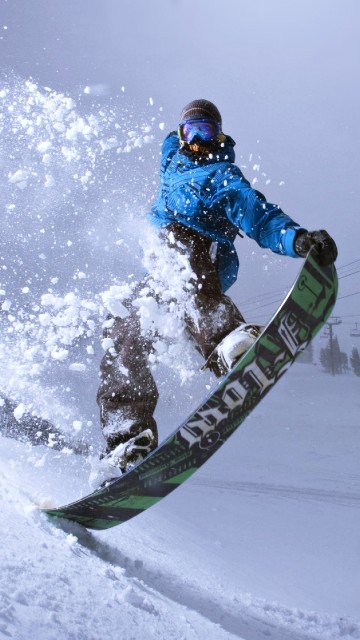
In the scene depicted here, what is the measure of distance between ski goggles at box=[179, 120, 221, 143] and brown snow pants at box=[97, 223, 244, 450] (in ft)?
2.04

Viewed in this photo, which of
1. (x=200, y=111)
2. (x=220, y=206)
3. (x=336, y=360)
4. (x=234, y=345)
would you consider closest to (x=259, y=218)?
(x=220, y=206)

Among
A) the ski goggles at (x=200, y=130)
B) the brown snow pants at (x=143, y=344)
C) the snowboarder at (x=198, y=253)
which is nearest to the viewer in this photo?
A: the snowboarder at (x=198, y=253)

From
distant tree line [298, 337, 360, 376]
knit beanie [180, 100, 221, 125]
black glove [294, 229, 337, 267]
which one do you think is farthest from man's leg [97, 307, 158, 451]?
distant tree line [298, 337, 360, 376]

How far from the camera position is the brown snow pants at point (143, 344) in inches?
108

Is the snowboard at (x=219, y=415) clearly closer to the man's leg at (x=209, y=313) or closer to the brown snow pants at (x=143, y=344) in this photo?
the man's leg at (x=209, y=313)

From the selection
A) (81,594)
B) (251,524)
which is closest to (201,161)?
(81,594)

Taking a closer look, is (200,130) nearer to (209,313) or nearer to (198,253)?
(198,253)

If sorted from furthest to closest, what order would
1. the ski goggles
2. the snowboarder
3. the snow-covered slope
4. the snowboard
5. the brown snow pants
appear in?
the ski goggles
the brown snow pants
the snowboarder
the snowboard
the snow-covered slope

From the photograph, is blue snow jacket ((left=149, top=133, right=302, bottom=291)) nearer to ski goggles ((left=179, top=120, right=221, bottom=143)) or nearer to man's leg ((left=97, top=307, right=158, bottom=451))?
ski goggles ((left=179, top=120, right=221, bottom=143))

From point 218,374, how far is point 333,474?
8700mm

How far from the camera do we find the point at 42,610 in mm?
1252

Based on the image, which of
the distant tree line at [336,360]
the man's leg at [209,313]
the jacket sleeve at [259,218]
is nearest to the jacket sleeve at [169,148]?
the man's leg at [209,313]

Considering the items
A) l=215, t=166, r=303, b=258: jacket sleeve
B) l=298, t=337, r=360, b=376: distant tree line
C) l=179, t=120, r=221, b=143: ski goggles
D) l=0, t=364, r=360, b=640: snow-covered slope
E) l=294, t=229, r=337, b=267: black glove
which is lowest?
l=0, t=364, r=360, b=640: snow-covered slope

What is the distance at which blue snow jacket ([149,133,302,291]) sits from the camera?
8.29 feet
